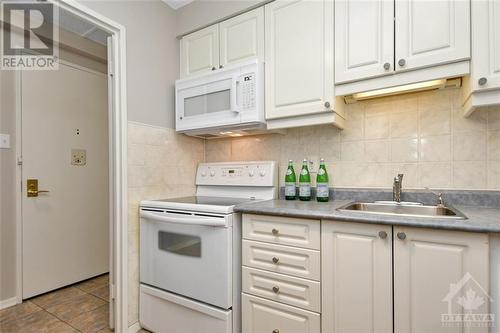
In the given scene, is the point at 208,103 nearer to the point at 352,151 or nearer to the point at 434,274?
the point at 352,151

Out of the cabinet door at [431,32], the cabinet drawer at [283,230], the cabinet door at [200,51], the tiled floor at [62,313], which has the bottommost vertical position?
the tiled floor at [62,313]

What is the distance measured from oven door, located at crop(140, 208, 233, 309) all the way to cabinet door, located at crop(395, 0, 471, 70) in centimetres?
128

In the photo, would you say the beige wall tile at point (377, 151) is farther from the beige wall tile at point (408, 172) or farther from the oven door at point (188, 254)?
the oven door at point (188, 254)

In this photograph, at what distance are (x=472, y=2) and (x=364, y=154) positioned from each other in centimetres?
90

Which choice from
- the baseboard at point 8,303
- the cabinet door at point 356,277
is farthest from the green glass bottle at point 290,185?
the baseboard at point 8,303

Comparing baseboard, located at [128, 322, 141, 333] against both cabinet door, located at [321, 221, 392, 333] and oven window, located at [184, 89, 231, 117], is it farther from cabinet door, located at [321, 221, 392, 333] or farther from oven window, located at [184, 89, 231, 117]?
oven window, located at [184, 89, 231, 117]

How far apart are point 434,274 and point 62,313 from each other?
8.06 feet

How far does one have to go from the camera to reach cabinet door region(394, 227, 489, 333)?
100 centimetres

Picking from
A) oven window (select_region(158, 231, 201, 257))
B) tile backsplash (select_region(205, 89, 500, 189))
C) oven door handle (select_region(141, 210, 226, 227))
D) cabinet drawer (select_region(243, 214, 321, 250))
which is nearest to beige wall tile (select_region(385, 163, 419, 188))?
tile backsplash (select_region(205, 89, 500, 189))

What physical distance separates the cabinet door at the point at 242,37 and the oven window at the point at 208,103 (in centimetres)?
25

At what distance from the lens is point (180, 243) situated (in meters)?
1.66

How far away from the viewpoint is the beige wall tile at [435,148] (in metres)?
1.52

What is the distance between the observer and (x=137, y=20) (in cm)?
184

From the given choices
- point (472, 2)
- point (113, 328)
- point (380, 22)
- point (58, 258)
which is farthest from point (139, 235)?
point (472, 2)
